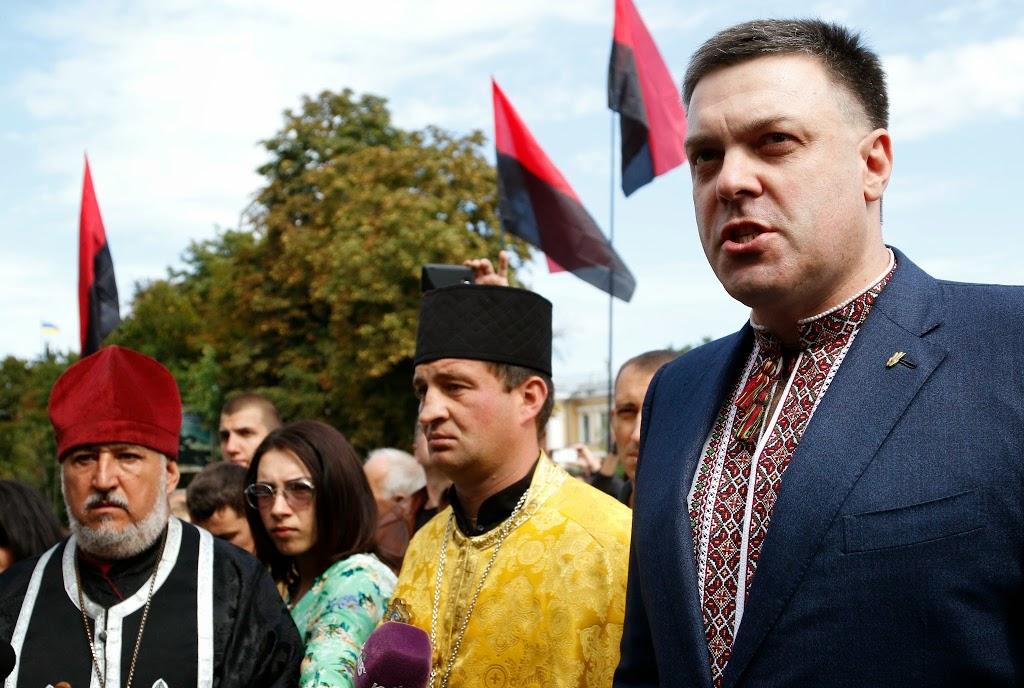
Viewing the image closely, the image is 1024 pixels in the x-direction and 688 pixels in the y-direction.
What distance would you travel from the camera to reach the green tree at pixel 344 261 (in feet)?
98.2

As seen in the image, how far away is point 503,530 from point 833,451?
1.83m

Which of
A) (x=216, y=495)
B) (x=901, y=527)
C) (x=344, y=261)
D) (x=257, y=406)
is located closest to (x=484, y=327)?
(x=901, y=527)

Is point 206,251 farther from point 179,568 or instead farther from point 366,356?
point 179,568

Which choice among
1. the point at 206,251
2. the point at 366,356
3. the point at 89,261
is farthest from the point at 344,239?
the point at 206,251

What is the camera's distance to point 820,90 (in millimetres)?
2070

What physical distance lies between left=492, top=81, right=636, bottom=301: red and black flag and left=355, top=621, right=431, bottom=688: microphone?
7013mm

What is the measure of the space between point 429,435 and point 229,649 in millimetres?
971

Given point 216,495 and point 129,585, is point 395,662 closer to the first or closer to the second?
point 129,585

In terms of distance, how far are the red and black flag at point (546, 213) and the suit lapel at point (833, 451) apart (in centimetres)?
733

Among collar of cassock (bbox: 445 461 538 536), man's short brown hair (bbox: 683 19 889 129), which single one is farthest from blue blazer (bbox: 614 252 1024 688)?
collar of cassock (bbox: 445 461 538 536)

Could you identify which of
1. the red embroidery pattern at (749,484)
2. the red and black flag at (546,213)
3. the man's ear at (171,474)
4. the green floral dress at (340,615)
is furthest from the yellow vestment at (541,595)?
the red and black flag at (546,213)

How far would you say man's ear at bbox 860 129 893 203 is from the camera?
2.10 m

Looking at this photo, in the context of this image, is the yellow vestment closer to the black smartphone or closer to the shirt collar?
the black smartphone

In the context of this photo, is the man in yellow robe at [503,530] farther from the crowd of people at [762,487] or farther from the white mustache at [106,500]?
the white mustache at [106,500]
